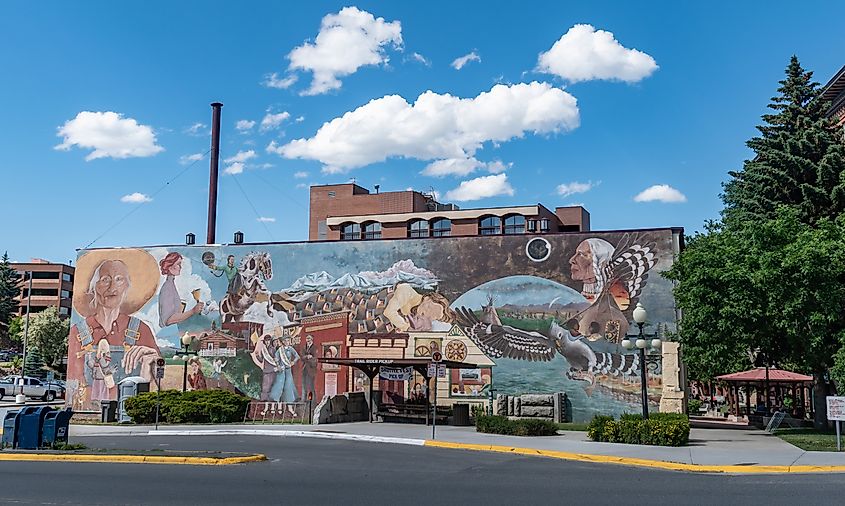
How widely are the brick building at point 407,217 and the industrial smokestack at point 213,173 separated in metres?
15.4

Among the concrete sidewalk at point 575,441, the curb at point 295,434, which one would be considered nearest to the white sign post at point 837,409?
the concrete sidewalk at point 575,441

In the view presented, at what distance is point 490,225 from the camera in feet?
247

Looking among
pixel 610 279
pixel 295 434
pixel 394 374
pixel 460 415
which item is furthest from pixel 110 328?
pixel 610 279

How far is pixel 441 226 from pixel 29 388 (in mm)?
38246

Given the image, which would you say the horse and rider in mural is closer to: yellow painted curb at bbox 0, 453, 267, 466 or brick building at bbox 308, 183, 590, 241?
yellow painted curb at bbox 0, 453, 267, 466

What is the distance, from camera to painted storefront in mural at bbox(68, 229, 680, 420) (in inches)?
1389

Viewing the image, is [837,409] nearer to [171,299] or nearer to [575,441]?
[575,441]

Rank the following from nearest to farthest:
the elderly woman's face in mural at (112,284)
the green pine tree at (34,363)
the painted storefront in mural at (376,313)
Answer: the painted storefront in mural at (376,313)
the elderly woman's face in mural at (112,284)
the green pine tree at (34,363)

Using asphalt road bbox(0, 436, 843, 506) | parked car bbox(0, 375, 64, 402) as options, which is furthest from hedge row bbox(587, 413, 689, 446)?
parked car bbox(0, 375, 64, 402)

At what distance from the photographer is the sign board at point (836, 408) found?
20.1 meters

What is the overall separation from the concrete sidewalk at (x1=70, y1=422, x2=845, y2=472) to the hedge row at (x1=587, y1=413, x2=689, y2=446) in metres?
0.42

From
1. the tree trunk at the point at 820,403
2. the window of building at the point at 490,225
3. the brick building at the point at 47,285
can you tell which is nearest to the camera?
the tree trunk at the point at 820,403

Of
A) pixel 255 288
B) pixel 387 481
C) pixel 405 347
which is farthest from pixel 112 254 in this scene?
pixel 387 481

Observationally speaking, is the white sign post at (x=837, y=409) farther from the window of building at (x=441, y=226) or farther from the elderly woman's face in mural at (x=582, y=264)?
the window of building at (x=441, y=226)
